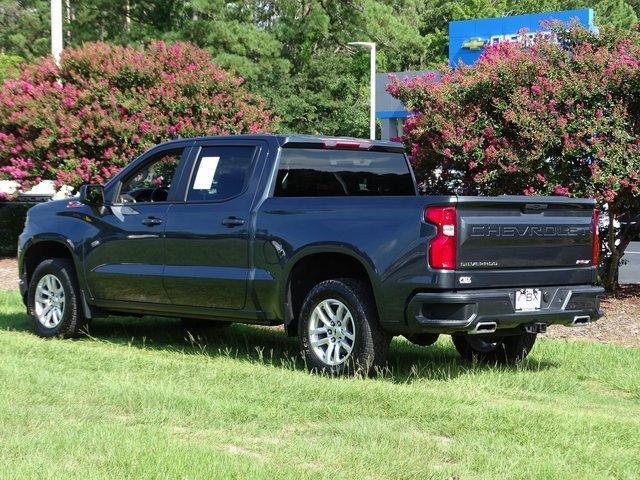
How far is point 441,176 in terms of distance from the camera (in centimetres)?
1287

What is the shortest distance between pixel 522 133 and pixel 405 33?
100 feet

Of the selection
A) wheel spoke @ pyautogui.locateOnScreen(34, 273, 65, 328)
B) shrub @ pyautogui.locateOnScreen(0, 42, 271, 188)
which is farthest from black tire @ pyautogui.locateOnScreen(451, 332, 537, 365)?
shrub @ pyautogui.locateOnScreen(0, 42, 271, 188)

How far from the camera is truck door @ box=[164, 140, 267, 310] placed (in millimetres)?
8430

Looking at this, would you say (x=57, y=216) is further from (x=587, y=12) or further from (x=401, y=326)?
(x=587, y=12)

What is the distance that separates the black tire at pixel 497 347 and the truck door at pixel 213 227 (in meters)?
1.97

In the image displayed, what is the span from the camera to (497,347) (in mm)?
8766

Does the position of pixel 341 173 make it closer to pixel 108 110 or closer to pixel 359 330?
pixel 359 330

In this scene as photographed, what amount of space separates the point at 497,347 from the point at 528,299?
1245 mm

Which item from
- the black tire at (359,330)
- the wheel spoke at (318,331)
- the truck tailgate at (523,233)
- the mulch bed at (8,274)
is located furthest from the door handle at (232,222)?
the mulch bed at (8,274)

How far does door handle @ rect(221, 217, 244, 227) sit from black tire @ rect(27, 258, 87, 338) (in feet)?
6.84

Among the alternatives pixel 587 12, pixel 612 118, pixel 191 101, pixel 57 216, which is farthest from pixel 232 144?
pixel 587 12

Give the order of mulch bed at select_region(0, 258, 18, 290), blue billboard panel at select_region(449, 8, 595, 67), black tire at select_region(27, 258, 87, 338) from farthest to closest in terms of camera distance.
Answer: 1. blue billboard panel at select_region(449, 8, 595, 67)
2. mulch bed at select_region(0, 258, 18, 290)
3. black tire at select_region(27, 258, 87, 338)

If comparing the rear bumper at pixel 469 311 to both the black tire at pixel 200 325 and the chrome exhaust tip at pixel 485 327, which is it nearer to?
the chrome exhaust tip at pixel 485 327

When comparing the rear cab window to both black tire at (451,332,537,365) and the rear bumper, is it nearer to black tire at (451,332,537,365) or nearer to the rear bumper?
black tire at (451,332,537,365)
